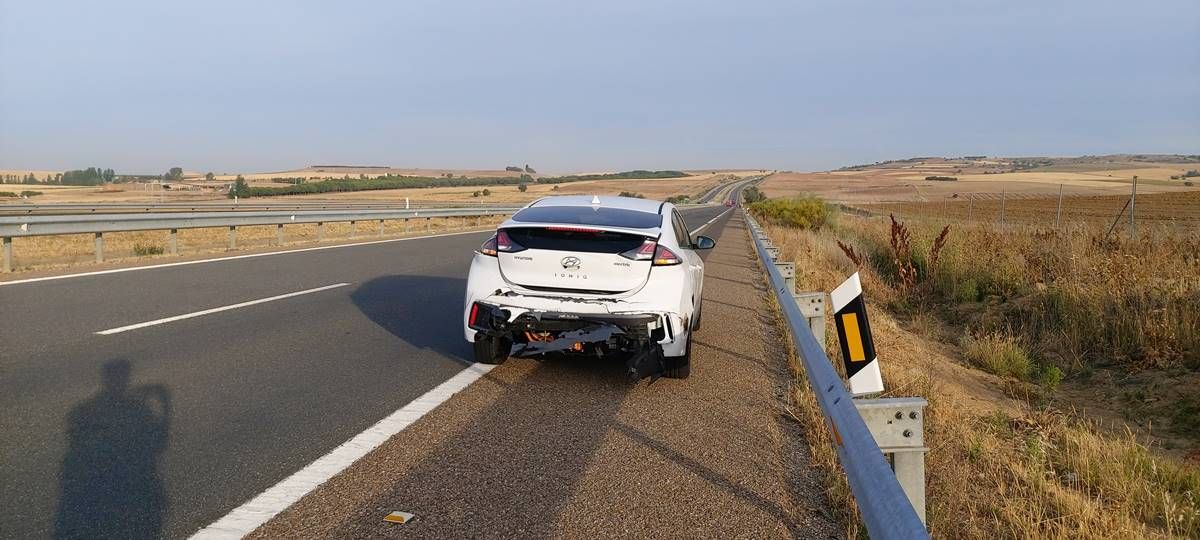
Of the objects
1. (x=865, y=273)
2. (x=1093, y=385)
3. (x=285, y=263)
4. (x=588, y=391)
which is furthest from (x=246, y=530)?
(x=865, y=273)

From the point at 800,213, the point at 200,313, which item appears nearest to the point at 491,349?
the point at 200,313

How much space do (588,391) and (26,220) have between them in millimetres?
11840

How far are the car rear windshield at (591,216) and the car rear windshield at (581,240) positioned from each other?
11 centimetres

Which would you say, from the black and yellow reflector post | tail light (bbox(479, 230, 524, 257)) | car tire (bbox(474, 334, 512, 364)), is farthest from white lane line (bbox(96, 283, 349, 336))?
the black and yellow reflector post

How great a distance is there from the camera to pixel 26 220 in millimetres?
13633

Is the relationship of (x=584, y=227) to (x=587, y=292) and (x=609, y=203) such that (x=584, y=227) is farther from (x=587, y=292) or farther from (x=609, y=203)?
(x=609, y=203)

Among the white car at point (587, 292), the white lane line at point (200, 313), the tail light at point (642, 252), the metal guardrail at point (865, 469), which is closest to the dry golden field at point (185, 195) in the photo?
the white lane line at point (200, 313)

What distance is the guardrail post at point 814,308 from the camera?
6.73 m

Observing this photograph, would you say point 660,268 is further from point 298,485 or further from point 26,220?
point 26,220

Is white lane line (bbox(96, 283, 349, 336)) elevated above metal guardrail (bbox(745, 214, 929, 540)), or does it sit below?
below

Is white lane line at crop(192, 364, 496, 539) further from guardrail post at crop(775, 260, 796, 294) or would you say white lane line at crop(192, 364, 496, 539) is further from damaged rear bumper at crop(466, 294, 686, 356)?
guardrail post at crop(775, 260, 796, 294)

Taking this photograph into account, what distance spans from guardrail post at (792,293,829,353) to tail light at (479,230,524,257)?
90.6 inches

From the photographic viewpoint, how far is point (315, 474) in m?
4.30

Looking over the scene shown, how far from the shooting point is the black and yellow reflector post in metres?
4.69
